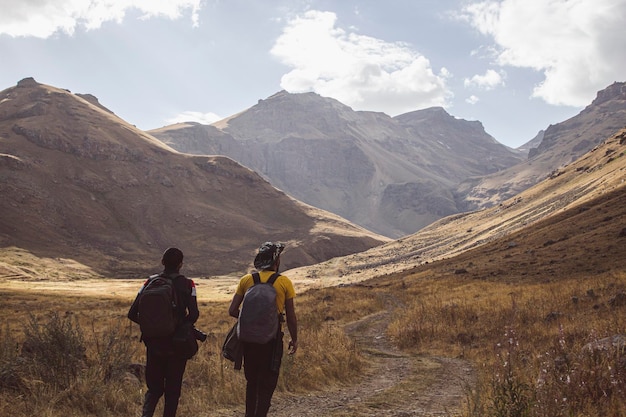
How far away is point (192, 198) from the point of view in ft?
561

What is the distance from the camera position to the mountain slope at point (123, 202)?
416 ft

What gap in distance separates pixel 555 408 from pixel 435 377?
19.2 feet

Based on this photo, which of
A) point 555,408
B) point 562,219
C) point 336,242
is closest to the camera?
point 555,408

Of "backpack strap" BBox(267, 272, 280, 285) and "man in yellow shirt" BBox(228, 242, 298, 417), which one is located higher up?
"backpack strap" BBox(267, 272, 280, 285)

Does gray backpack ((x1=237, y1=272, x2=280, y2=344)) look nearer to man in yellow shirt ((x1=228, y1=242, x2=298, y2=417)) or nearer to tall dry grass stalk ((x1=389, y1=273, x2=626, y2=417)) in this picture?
man in yellow shirt ((x1=228, y1=242, x2=298, y2=417))

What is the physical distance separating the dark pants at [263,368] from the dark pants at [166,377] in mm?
1117

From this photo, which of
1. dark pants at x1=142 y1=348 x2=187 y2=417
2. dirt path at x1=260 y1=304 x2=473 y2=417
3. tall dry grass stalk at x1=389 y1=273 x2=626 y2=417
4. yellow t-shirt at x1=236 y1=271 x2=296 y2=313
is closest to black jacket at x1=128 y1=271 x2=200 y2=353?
dark pants at x1=142 y1=348 x2=187 y2=417

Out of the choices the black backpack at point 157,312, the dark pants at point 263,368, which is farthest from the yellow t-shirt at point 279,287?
the black backpack at point 157,312

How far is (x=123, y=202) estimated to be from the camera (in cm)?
15212

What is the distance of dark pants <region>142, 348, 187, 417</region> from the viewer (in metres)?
6.39

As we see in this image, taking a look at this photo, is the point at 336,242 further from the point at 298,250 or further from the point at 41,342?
the point at 41,342

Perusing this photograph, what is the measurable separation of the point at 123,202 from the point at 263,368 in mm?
159662

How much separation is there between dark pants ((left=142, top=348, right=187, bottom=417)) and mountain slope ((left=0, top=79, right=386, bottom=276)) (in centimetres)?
11970

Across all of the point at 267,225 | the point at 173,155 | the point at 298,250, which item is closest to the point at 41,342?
the point at 298,250
